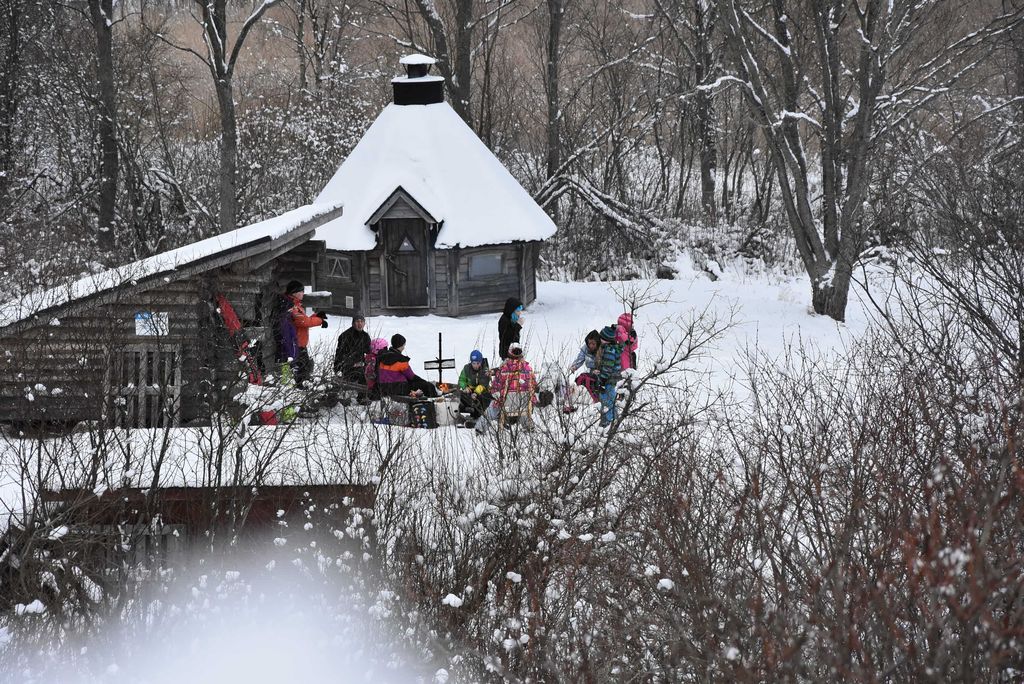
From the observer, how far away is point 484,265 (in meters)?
19.7

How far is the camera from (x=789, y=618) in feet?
17.4

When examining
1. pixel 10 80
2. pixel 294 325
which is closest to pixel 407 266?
pixel 294 325

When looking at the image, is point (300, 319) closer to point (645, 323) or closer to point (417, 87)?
point (645, 323)

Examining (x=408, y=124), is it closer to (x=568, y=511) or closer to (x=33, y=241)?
(x=33, y=241)

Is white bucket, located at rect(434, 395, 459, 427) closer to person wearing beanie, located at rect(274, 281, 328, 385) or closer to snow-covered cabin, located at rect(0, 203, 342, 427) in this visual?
person wearing beanie, located at rect(274, 281, 328, 385)

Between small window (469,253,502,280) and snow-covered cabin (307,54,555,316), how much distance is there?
2 cm

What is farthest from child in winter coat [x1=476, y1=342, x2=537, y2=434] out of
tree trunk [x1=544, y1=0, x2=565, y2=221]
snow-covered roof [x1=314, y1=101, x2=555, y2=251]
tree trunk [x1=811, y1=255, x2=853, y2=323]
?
tree trunk [x1=544, y1=0, x2=565, y2=221]

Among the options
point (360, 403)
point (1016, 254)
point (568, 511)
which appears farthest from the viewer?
point (360, 403)

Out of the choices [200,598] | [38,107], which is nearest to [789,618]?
[200,598]

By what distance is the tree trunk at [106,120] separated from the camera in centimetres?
2286

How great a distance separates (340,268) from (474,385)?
28.8ft

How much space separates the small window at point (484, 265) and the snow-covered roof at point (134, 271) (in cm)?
720

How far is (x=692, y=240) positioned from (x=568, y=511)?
19925mm

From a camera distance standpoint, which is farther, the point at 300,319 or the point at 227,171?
the point at 227,171
